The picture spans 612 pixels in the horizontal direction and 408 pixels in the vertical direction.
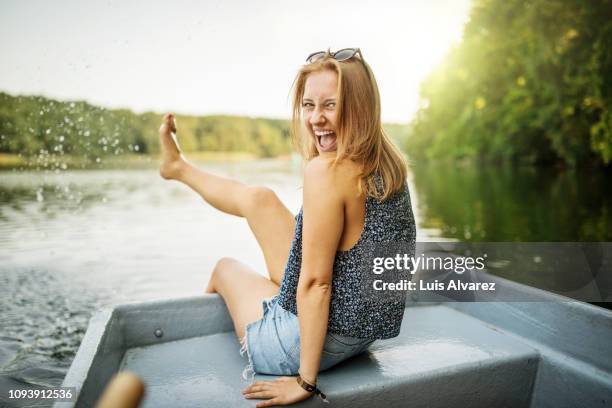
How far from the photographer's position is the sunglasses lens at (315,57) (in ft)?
5.66

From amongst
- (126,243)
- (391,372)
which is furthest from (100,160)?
(391,372)

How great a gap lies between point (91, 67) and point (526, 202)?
1265 cm

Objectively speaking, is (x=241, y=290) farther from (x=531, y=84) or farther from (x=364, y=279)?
(x=531, y=84)

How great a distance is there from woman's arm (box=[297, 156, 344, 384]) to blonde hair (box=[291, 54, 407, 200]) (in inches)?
3.8

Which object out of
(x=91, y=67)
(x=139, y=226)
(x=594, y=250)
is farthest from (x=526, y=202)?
(x=91, y=67)

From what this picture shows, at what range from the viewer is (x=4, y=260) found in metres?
7.55

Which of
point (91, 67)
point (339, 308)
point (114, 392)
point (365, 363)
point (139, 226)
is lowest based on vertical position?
point (139, 226)

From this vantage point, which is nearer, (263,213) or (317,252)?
(317,252)

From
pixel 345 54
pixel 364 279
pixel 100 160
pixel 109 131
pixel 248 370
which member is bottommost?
pixel 100 160

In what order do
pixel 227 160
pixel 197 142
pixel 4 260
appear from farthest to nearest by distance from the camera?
1. pixel 227 160
2. pixel 197 142
3. pixel 4 260

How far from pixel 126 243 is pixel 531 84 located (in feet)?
74.8

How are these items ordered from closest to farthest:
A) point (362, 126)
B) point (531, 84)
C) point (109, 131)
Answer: point (362, 126)
point (531, 84)
point (109, 131)

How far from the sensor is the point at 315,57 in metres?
1.76

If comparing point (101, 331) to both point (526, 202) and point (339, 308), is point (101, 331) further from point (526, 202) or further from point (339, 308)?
point (526, 202)
